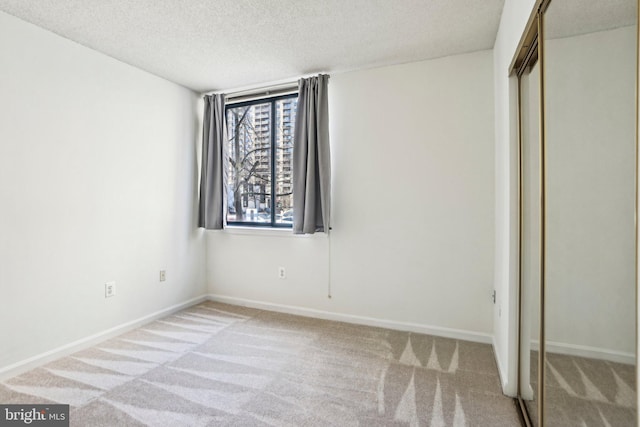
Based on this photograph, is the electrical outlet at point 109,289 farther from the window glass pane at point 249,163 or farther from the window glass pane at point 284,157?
the window glass pane at point 284,157

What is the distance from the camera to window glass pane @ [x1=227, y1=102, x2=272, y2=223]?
12.4ft

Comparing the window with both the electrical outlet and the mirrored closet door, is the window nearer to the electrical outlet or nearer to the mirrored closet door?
the electrical outlet

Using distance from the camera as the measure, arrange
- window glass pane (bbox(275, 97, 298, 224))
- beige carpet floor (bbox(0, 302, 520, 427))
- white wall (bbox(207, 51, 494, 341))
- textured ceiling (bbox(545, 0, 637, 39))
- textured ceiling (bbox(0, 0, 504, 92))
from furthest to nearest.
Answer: window glass pane (bbox(275, 97, 298, 224)) < white wall (bbox(207, 51, 494, 341)) < textured ceiling (bbox(0, 0, 504, 92)) < beige carpet floor (bbox(0, 302, 520, 427)) < textured ceiling (bbox(545, 0, 637, 39))

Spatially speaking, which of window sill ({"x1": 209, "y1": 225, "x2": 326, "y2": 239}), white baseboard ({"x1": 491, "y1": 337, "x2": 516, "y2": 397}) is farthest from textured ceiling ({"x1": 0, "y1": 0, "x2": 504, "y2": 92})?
white baseboard ({"x1": 491, "y1": 337, "x2": 516, "y2": 397})

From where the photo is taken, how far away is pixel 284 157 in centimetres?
366

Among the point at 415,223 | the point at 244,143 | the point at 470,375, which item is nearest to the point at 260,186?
the point at 244,143

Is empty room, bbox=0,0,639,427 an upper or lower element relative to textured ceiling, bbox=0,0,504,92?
lower

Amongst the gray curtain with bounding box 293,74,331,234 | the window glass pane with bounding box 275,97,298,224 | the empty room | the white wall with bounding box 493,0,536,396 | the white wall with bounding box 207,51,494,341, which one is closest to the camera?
the empty room

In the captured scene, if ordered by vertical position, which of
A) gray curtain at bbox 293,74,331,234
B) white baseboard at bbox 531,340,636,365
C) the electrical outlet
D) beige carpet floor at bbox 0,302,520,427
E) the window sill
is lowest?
beige carpet floor at bbox 0,302,520,427

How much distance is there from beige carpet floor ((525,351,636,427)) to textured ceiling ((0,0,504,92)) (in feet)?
6.84

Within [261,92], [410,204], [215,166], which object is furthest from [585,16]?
[215,166]

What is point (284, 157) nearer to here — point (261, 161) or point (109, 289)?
point (261, 161)

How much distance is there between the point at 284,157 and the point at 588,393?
3094mm

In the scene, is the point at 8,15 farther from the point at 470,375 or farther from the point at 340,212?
the point at 470,375
